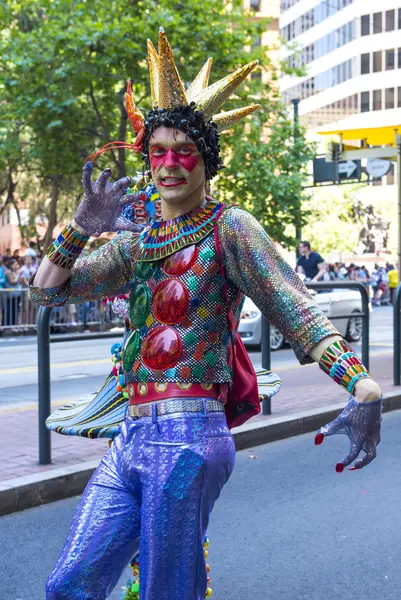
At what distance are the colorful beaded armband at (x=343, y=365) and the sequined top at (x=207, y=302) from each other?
0.05 m

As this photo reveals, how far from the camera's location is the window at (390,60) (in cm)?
7194

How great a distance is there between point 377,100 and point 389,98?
1.13 m

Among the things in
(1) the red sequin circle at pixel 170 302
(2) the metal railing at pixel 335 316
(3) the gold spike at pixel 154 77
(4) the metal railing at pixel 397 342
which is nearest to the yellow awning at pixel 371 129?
(4) the metal railing at pixel 397 342

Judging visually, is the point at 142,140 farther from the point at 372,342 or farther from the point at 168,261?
the point at 372,342

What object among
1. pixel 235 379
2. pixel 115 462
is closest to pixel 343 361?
pixel 235 379

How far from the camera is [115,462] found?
2605 mm

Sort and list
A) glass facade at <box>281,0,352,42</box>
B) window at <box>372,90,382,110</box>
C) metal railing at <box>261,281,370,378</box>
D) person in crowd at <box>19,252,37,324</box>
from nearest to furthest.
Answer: metal railing at <box>261,281,370,378</box> → person in crowd at <box>19,252,37,324</box> → window at <box>372,90,382,110</box> → glass facade at <box>281,0,352,42</box>

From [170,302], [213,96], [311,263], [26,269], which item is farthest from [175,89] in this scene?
[26,269]

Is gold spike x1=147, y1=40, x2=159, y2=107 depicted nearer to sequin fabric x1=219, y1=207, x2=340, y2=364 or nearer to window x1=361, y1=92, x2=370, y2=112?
sequin fabric x1=219, y1=207, x2=340, y2=364

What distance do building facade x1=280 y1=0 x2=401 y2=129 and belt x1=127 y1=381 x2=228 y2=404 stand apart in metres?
68.7

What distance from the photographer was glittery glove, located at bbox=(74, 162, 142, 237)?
2775mm

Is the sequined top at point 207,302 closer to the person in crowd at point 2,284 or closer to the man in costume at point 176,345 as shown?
the man in costume at point 176,345

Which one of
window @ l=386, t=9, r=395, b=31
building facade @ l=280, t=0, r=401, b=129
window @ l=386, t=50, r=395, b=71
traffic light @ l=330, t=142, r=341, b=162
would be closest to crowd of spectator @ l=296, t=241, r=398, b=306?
traffic light @ l=330, t=142, r=341, b=162

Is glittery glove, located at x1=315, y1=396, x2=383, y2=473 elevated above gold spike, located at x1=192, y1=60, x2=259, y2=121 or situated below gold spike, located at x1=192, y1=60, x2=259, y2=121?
below
